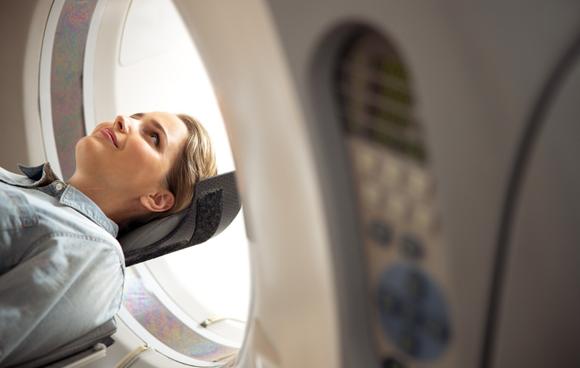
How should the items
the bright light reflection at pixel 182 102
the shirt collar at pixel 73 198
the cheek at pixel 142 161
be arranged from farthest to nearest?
the bright light reflection at pixel 182 102 → the cheek at pixel 142 161 → the shirt collar at pixel 73 198

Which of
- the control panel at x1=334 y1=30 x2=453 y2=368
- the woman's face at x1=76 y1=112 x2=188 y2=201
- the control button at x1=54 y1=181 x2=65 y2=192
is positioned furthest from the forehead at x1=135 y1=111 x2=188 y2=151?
the control panel at x1=334 y1=30 x2=453 y2=368

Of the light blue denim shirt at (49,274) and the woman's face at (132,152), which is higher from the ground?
the woman's face at (132,152)

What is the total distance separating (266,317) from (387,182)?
260 millimetres

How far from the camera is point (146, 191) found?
4.38 feet

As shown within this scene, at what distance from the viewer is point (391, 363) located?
581mm

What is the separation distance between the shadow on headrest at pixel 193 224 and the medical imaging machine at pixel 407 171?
1.97 ft

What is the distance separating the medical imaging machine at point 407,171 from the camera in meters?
0.45

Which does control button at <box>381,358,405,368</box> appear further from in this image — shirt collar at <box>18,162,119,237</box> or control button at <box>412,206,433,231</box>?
shirt collar at <box>18,162,119,237</box>

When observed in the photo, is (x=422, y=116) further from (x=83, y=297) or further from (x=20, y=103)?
(x=20, y=103)

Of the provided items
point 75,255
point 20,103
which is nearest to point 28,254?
point 75,255

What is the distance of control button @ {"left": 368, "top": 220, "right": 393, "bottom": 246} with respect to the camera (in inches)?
21.4

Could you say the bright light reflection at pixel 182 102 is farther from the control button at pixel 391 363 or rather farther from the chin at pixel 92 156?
the control button at pixel 391 363

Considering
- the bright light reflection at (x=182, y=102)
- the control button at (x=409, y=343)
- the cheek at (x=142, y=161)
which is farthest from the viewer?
the bright light reflection at (x=182, y=102)

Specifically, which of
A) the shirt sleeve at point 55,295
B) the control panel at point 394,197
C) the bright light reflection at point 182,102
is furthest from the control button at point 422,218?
the bright light reflection at point 182,102
